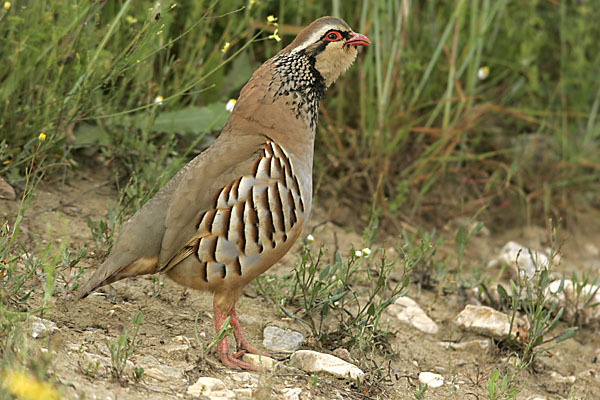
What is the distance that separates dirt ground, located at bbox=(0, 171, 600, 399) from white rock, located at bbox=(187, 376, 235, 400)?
4 cm

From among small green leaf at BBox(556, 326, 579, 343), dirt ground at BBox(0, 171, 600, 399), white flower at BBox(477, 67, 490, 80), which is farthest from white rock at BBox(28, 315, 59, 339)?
white flower at BBox(477, 67, 490, 80)

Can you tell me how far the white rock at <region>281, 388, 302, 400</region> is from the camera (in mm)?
2953

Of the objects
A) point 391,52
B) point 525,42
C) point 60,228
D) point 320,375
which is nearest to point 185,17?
point 391,52

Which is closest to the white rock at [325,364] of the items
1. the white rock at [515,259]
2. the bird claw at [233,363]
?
the bird claw at [233,363]

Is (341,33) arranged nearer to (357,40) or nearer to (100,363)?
(357,40)

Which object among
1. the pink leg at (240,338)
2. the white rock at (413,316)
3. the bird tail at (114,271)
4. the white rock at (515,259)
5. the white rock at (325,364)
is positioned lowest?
the white rock at (515,259)

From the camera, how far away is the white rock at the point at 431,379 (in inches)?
139

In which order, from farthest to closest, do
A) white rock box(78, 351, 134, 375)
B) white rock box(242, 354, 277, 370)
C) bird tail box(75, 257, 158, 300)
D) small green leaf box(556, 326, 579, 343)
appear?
1. small green leaf box(556, 326, 579, 343)
2. white rock box(242, 354, 277, 370)
3. bird tail box(75, 257, 158, 300)
4. white rock box(78, 351, 134, 375)

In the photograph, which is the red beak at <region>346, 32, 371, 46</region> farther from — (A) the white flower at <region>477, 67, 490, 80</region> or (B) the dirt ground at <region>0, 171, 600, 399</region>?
(A) the white flower at <region>477, 67, 490, 80</region>

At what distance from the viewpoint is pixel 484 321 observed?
4035mm

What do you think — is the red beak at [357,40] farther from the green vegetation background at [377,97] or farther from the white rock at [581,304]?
the white rock at [581,304]

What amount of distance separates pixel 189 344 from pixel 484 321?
1.62m

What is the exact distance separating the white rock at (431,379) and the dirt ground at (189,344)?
0.11ft

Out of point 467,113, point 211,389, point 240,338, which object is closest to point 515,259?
point 467,113
